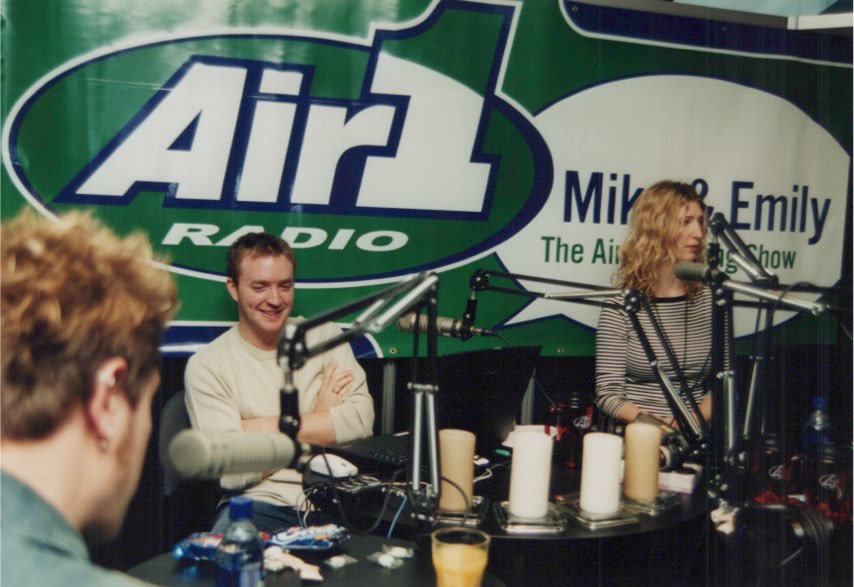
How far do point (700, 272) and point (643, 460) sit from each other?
47cm


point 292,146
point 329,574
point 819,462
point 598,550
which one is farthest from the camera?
point 292,146

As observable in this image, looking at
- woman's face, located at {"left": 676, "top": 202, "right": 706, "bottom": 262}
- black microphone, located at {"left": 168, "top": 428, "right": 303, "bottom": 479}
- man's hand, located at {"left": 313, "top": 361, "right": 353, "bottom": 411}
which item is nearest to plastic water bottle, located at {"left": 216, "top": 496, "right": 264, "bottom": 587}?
black microphone, located at {"left": 168, "top": 428, "right": 303, "bottom": 479}

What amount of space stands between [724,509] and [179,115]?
6.43 feet

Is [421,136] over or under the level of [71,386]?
over

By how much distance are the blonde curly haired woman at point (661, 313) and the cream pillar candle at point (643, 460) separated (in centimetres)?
84

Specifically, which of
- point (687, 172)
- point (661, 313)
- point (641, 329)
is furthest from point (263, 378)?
point (687, 172)

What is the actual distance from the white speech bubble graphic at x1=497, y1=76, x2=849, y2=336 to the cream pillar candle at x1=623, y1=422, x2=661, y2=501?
122 cm

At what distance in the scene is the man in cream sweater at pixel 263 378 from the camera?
234cm

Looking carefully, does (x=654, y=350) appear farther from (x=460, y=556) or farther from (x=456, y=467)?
(x=460, y=556)

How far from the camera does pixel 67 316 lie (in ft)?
2.83

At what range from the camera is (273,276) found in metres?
2.46

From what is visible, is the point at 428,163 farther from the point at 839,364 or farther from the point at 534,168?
the point at 839,364

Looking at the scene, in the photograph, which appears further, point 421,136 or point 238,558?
point 421,136

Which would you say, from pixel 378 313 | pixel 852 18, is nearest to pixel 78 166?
pixel 378 313
